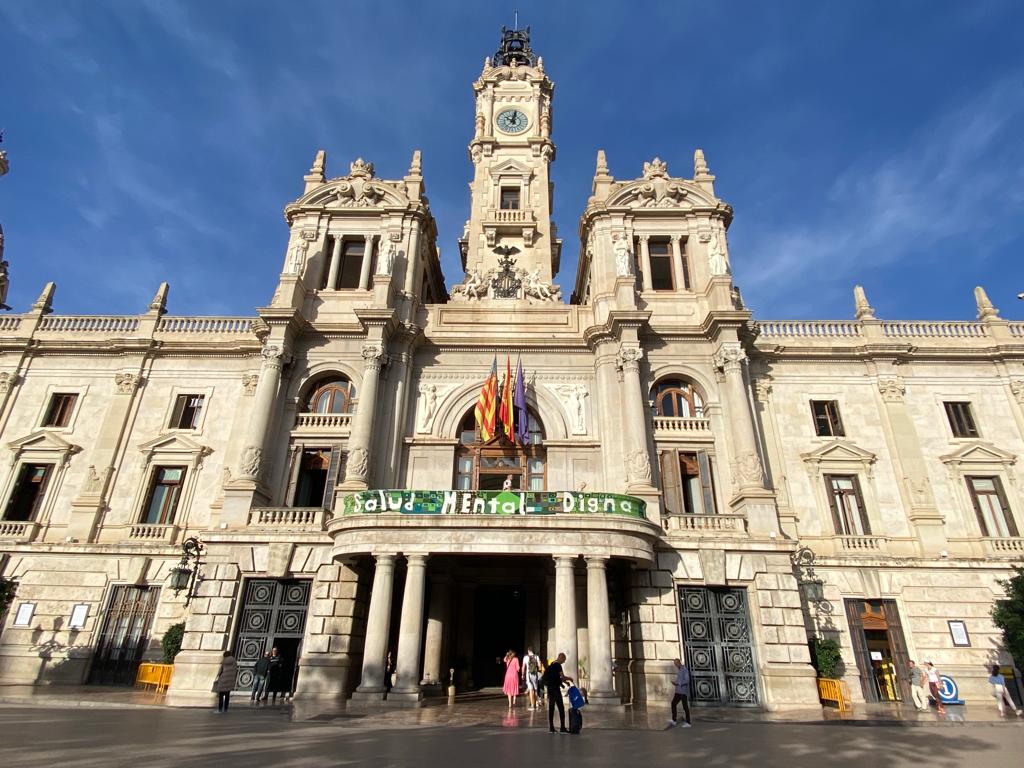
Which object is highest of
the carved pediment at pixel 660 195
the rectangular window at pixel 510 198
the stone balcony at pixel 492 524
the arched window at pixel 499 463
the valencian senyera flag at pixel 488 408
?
the rectangular window at pixel 510 198

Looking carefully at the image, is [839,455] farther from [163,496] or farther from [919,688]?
[163,496]

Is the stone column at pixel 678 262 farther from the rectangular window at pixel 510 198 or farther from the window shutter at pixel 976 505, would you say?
the window shutter at pixel 976 505

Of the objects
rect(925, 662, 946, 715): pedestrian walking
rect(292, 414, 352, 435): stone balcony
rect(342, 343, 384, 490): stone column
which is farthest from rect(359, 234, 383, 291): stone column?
rect(925, 662, 946, 715): pedestrian walking

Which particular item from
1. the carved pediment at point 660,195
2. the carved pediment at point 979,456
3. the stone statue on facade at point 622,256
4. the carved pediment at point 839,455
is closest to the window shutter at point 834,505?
the carved pediment at point 839,455

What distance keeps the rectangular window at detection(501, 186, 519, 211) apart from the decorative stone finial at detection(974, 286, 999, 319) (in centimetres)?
2484

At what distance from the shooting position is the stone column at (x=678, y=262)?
96.3 ft

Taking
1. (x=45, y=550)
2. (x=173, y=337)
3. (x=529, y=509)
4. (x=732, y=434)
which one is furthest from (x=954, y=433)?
(x=45, y=550)

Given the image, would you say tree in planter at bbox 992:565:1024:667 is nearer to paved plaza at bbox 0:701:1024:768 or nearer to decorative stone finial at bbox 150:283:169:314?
paved plaza at bbox 0:701:1024:768

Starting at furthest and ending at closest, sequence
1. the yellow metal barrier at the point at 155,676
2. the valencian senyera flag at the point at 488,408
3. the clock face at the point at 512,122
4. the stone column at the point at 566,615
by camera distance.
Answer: the clock face at the point at 512,122
the valencian senyera flag at the point at 488,408
the yellow metal barrier at the point at 155,676
the stone column at the point at 566,615

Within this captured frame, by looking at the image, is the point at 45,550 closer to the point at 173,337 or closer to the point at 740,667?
the point at 173,337

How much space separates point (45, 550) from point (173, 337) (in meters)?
11.0

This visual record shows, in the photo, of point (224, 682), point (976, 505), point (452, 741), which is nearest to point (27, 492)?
point (224, 682)

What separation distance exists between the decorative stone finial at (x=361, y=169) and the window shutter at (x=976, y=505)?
106 ft

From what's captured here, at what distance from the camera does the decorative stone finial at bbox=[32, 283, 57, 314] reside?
103 feet
